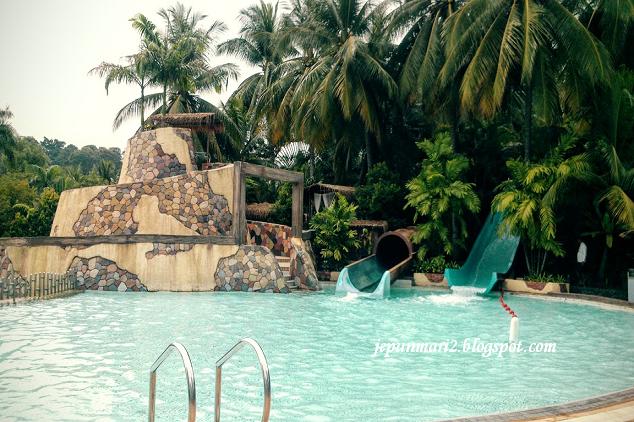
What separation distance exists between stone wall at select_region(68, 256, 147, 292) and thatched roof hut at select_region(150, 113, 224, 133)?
20.4 feet

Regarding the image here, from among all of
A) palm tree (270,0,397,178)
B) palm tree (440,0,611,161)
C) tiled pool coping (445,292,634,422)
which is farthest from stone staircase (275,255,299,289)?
tiled pool coping (445,292,634,422)

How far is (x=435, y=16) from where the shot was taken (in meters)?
21.2

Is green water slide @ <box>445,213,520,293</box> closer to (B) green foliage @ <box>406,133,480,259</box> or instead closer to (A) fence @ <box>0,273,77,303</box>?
(B) green foliage @ <box>406,133,480,259</box>

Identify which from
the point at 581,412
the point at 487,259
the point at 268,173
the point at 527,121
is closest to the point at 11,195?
the point at 268,173

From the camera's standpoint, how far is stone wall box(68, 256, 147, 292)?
15.5 meters

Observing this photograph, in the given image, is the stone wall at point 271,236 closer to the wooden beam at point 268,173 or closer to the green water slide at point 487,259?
the wooden beam at point 268,173

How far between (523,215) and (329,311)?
6039 millimetres

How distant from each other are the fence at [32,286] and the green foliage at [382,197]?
1045cm

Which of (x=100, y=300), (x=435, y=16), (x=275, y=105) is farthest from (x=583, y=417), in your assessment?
(x=275, y=105)

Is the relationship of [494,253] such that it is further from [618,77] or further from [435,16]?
[435,16]

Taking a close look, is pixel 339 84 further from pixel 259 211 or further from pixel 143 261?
pixel 143 261

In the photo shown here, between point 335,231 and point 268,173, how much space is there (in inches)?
128

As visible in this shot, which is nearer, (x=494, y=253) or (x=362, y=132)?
(x=494, y=253)

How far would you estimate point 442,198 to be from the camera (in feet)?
59.2
